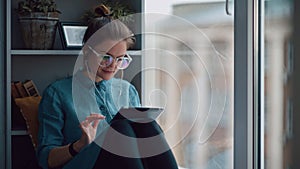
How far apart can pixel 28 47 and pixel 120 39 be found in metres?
0.48

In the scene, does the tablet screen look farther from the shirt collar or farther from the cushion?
the cushion

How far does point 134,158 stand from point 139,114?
197mm

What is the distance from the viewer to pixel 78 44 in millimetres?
2283

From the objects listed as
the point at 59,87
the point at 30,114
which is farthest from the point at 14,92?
the point at 59,87

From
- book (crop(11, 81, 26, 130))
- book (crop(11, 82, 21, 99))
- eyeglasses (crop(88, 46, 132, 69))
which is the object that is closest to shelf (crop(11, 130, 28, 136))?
book (crop(11, 81, 26, 130))

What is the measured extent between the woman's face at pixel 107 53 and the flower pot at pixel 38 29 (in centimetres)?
30

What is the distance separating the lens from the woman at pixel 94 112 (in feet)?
5.95

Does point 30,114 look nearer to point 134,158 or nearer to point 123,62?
point 123,62

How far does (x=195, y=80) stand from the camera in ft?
7.06

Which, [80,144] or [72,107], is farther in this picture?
[72,107]

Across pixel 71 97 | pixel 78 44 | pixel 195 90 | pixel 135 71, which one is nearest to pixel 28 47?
pixel 78 44

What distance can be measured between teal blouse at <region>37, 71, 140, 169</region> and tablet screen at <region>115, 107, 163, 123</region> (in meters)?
0.16

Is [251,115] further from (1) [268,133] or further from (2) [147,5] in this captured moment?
(2) [147,5]

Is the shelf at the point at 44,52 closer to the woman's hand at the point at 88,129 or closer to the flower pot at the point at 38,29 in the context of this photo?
the flower pot at the point at 38,29
